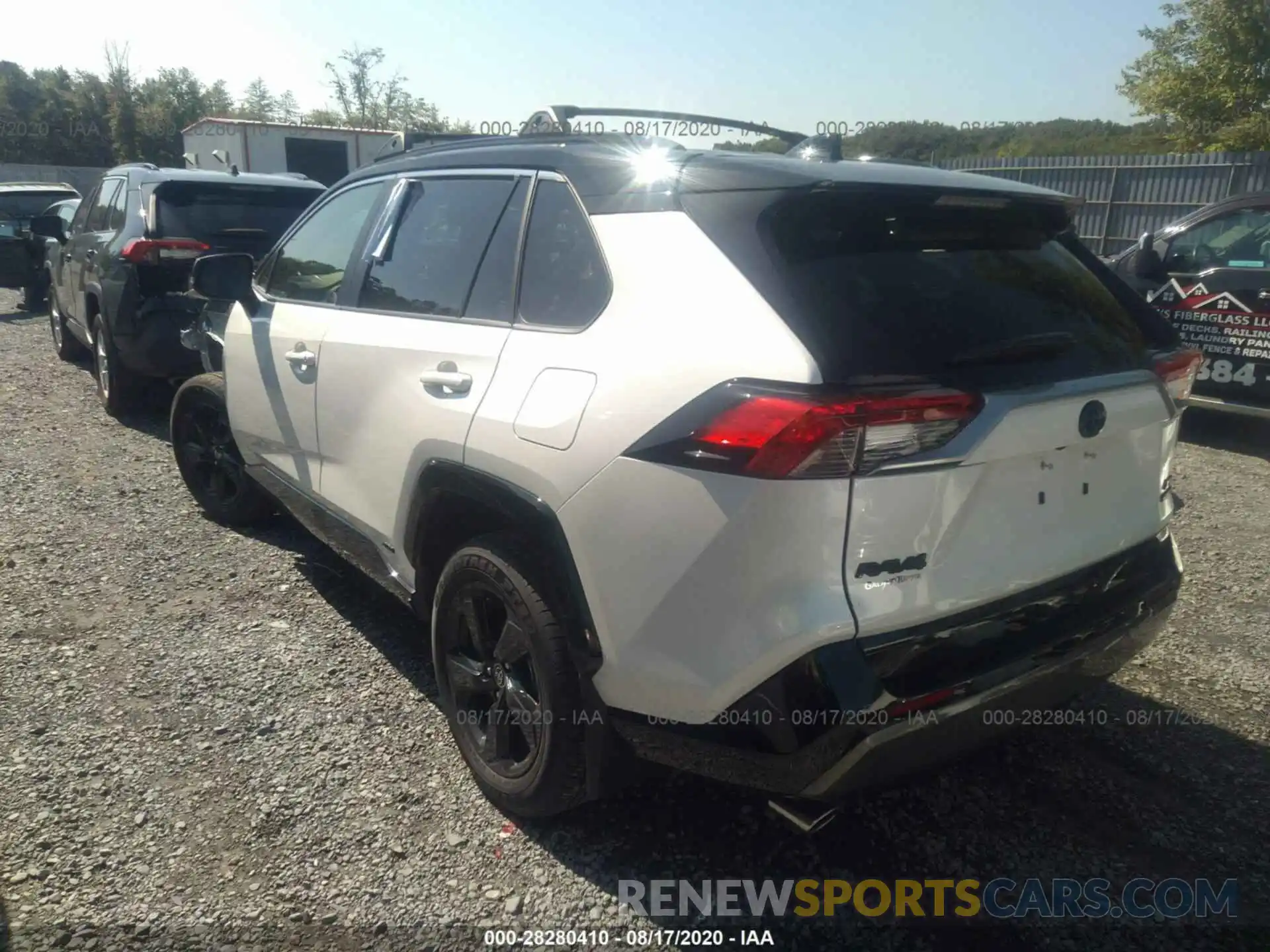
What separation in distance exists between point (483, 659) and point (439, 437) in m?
0.65

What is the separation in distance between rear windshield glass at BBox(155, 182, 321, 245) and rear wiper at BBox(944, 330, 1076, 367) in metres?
5.90

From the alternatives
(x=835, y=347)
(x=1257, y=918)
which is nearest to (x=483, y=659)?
(x=835, y=347)

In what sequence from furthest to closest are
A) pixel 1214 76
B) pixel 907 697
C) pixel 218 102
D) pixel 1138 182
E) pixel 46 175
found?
pixel 218 102, pixel 46 175, pixel 1214 76, pixel 1138 182, pixel 907 697

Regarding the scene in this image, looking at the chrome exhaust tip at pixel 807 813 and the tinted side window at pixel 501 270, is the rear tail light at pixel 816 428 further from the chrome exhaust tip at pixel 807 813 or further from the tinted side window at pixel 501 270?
the tinted side window at pixel 501 270

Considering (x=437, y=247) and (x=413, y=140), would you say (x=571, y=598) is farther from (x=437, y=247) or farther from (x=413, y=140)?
(x=413, y=140)

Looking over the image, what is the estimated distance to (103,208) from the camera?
7.56 meters

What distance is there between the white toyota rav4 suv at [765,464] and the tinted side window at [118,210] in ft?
16.9

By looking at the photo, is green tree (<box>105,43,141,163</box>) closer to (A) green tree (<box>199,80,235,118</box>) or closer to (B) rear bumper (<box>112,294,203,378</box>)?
(A) green tree (<box>199,80,235,118</box>)

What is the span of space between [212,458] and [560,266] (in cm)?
317

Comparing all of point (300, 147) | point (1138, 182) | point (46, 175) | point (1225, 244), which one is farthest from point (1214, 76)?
point (46, 175)

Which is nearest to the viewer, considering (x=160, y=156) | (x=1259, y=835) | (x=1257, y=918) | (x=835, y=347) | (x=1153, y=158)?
(x=835, y=347)

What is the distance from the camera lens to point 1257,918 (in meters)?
2.30

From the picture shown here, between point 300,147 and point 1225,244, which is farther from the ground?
point 300,147

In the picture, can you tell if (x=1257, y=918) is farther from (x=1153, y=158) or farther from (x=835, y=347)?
(x=1153, y=158)
